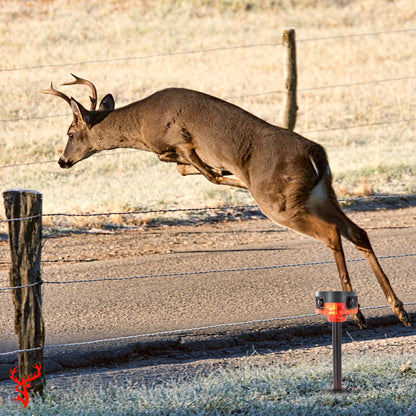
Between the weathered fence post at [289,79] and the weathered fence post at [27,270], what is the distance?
721 cm

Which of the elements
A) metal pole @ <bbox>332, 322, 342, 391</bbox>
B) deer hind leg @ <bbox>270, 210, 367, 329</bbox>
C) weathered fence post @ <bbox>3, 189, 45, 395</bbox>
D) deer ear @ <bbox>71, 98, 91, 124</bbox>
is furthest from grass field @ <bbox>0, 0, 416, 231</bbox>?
metal pole @ <bbox>332, 322, 342, 391</bbox>

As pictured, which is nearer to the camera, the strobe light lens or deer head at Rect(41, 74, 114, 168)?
the strobe light lens

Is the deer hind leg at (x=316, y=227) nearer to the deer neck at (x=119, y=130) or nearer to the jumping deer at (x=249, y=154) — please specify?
the jumping deer at (x=249, y=154)

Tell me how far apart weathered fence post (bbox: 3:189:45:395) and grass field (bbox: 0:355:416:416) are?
30 cm

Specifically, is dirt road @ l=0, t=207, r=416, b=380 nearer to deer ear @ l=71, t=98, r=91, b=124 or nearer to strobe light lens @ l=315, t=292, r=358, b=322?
deer ear @ l=71, t=98, r=91, b=124

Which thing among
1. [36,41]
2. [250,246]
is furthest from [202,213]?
[36,41]

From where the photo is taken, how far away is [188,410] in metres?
4.98

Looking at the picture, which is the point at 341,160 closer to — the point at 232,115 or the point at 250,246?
the point at 250,246

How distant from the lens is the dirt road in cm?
712

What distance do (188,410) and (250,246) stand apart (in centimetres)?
472

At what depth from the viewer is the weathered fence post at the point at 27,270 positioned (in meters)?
5.12

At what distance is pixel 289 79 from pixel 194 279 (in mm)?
4496

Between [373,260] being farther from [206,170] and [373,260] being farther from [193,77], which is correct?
[193,77]

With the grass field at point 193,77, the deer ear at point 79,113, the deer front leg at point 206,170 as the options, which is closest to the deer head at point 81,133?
the deer ear at point 79,113
